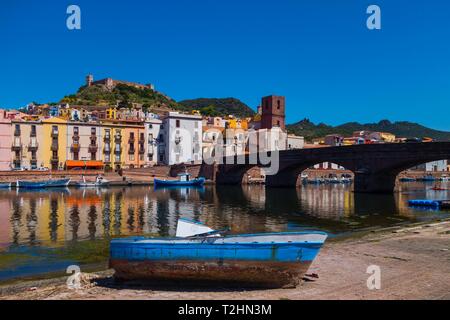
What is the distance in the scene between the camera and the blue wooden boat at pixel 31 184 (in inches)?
2827

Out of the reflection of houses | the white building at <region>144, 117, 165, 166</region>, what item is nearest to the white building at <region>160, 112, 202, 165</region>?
the white building at <region>144, 117, 165, 166</region>

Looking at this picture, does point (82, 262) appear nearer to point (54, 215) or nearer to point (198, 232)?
point (198, 232)

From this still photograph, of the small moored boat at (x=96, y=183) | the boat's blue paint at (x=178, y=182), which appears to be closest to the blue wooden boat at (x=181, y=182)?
the boat's blue paint at (x=178, y=182)

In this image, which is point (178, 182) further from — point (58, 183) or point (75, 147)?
point (75, 147)

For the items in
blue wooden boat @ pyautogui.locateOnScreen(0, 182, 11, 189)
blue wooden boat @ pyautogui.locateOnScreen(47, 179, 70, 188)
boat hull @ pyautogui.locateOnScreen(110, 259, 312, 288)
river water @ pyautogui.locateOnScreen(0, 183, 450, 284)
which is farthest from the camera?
blue wooden boat @ pyautogui.locateOnScreen(47, 179, 70, 188)

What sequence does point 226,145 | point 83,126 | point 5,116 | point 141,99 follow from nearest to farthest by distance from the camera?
point 5,116
point 83,126
point 226,145
point 141,99

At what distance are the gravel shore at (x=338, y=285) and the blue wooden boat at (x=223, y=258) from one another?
0.37 m

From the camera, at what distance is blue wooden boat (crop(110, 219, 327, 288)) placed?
39.7 ft

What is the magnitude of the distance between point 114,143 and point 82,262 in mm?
79426

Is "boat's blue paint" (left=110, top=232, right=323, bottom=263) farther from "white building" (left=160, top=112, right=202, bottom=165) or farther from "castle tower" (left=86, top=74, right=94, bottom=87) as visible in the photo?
"castle tower" (left=86, top=74, right=94, bottom=87)

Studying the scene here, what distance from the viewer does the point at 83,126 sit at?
3595 inches

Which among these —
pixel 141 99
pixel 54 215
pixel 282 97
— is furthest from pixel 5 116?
pixel 141 99

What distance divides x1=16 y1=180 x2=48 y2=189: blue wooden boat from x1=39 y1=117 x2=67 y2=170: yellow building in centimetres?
1367

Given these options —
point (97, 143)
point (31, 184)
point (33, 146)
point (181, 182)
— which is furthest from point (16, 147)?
point (181, 182)
